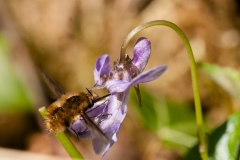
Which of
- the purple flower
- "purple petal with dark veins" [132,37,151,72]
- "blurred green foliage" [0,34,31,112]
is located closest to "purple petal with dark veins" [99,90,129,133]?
the purple flower

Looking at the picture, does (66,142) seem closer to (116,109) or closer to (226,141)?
(116,109)

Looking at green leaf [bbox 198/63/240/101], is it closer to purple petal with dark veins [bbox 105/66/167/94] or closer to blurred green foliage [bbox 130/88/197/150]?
blurred green foliage [bbox 130/88/197/150]

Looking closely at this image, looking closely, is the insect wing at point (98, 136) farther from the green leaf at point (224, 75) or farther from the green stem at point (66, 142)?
the green leaf at point (224, 75)

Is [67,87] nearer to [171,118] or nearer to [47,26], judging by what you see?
[47,26]

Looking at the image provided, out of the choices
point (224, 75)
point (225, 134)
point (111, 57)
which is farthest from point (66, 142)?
point (111, 57)

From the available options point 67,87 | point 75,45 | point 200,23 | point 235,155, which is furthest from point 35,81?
point 235,155

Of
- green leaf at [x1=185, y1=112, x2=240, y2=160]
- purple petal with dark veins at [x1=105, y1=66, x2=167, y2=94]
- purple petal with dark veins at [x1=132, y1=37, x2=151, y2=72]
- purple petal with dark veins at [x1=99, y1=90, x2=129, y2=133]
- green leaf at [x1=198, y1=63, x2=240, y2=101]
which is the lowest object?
green leaf at [x1=185, y1=112, x2=240, y2=160]
